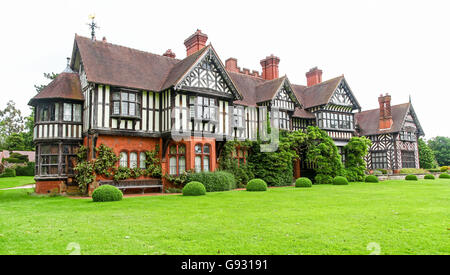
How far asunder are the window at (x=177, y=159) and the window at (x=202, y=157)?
2.77ft

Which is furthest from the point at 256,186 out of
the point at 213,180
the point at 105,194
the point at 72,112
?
the point at 72,112

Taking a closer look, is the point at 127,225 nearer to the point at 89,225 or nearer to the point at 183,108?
the point at 89,225

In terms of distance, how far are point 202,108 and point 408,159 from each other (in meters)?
32.1

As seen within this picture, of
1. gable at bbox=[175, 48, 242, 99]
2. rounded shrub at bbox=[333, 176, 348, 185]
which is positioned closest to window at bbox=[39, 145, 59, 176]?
gable at bbox=[175, 48, 242, 99]

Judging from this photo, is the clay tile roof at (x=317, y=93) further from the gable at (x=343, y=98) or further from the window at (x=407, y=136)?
the window at (x=407, y=136)

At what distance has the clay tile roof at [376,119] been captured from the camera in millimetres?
39969

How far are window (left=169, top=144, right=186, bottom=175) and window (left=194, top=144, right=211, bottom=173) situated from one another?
0.84m

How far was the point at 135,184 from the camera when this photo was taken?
20203 mm

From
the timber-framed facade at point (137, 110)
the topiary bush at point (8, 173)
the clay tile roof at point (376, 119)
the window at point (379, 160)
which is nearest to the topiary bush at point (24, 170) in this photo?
the topiary bush at point (8, 173)

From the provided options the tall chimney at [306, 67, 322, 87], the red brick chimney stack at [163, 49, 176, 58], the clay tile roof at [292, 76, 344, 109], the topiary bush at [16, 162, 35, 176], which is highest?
the tall chimney at [306, 67, 322, 87]

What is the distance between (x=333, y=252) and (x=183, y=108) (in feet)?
54.5

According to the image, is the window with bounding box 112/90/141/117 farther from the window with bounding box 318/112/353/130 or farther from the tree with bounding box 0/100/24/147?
the tree with bounding box 0/100/24/147

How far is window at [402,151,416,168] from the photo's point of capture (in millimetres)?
40906
